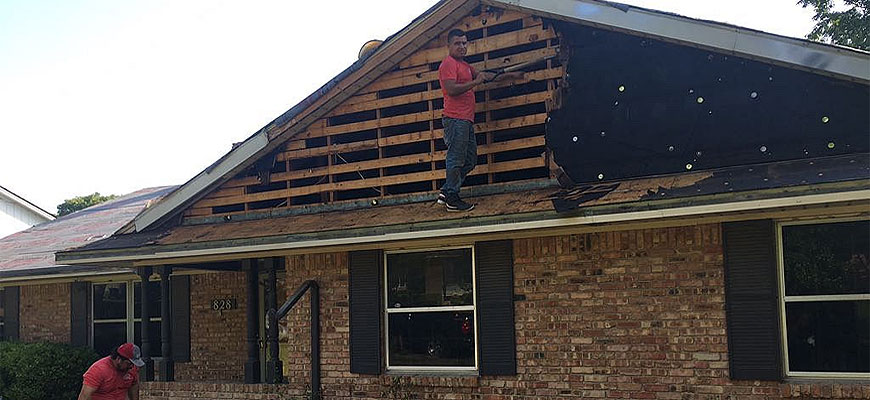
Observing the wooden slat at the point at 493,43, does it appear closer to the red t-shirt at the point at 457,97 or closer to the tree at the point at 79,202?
the red t-shirt at the point at 457,97

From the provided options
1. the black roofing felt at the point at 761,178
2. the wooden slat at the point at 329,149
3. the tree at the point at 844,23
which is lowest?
the black roofing felt at the point at 761,178

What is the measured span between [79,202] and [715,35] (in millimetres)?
44003

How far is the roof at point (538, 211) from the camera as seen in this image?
743 centimetres

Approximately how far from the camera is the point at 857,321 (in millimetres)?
8203

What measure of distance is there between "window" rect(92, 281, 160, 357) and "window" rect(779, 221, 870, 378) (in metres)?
10.9

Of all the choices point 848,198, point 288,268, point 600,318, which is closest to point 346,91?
point 288,268

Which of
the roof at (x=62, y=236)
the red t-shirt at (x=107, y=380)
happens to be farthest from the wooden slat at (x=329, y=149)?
the roof at (x=62, y=236)

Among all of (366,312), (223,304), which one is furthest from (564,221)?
(223,304)

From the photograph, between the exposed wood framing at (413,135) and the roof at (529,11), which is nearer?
the roof at (529,11)

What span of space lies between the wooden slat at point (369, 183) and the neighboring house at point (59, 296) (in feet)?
14.0

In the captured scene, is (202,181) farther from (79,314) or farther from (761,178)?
(761,178)

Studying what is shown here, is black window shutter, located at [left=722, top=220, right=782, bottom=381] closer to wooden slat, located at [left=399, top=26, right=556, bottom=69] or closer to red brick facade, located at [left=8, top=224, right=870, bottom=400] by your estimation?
red brick facade, located at [left=8, top=224, right=870, bottom=400]

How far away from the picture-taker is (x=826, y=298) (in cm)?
831

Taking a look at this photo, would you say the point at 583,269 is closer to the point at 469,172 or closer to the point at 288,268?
the point at 469,172
